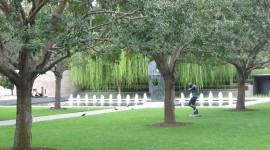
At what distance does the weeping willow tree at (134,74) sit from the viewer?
124 ft

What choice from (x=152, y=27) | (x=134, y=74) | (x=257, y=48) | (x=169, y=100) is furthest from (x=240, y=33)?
(x=134, y=74)

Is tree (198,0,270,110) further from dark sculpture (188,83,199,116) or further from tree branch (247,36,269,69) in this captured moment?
dark sculpture (188,83,199,116)

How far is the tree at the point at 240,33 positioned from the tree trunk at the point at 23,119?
5.01 meters

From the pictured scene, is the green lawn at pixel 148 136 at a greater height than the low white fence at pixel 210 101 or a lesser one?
lesser

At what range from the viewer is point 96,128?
1516cm

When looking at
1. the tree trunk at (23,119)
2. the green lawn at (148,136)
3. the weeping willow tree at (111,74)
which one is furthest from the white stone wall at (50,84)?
the tree trunk at (23,119)

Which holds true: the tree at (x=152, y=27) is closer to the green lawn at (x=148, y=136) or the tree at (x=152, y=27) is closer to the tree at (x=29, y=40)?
the tree at (x=29, y=40)

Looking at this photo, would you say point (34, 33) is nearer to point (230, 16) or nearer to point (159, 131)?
point (159, 131)

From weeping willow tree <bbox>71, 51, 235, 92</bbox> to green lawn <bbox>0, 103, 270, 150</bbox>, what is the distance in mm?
21119

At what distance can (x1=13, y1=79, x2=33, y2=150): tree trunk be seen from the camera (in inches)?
386

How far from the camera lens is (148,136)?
41.6ft

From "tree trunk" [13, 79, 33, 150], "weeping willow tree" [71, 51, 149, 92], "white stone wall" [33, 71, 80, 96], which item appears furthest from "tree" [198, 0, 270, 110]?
"white stone wall" [33, 71, 80, 96]

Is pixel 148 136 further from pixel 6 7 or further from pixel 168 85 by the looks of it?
pixel 6 7

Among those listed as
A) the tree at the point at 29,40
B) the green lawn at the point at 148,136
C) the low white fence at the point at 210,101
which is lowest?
the green lawn at the point at 148,136
